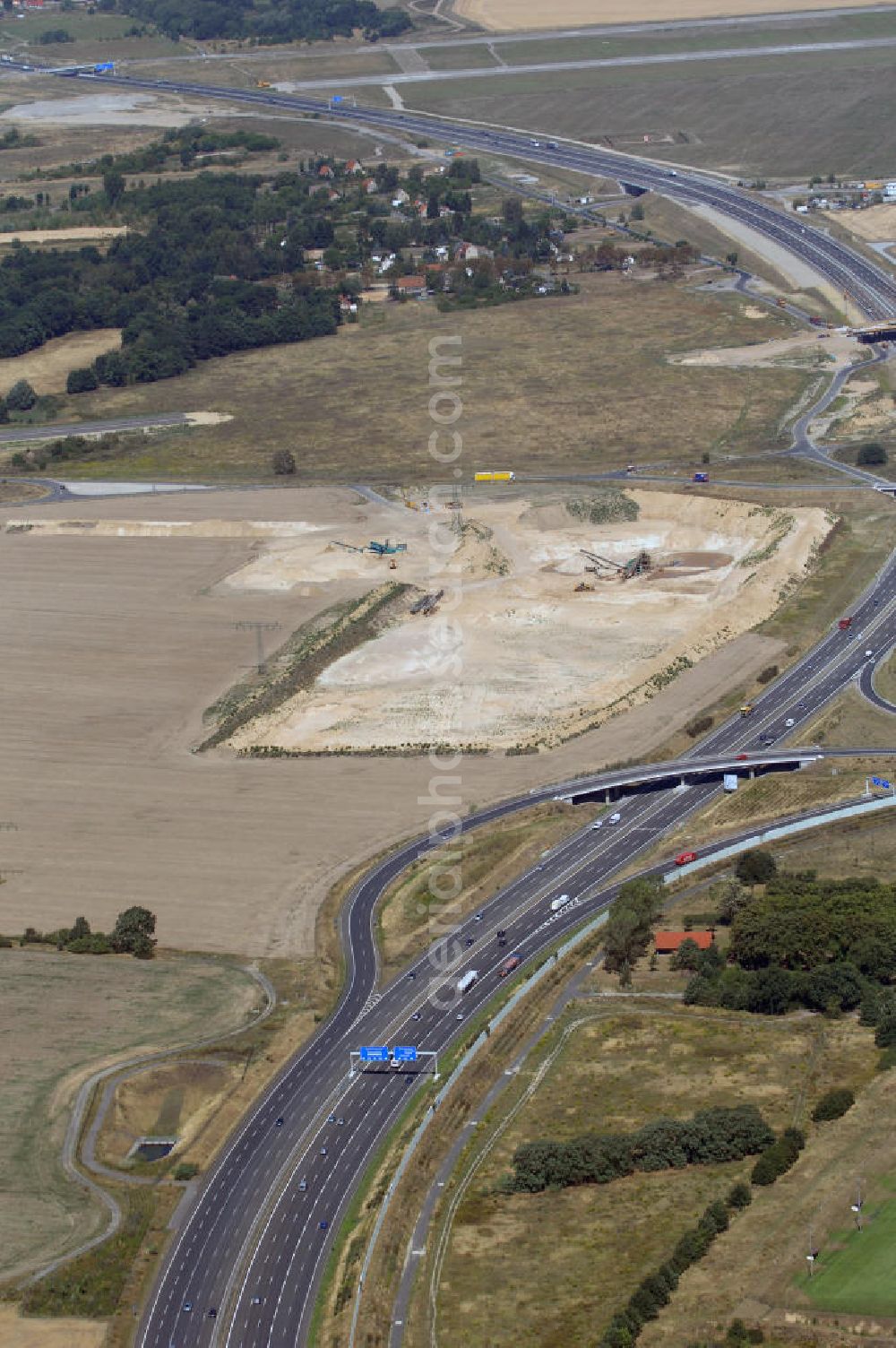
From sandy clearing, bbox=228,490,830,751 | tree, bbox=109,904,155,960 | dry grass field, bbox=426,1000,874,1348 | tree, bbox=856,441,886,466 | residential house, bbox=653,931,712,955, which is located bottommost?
dry grass field, bbox=426,1000,874,1348

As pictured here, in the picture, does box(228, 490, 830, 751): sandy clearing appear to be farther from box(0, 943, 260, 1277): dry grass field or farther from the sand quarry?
box(0, 943, 260, 1277): dry grass field

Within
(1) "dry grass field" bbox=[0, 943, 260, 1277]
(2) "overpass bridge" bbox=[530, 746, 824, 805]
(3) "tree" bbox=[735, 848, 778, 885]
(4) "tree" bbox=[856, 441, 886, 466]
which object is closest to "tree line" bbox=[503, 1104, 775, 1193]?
(1) "dry grass field" bbox=[0, 943, 260, 1277]

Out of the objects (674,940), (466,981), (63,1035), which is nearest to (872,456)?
(674,940)

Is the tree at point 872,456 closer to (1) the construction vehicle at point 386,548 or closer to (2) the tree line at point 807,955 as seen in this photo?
(1) the construction vehicle at point 386,548

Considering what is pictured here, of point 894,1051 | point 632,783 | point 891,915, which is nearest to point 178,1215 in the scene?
point 894,1051

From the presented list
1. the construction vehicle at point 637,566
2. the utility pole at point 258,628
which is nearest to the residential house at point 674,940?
the utility pole at point 258,628

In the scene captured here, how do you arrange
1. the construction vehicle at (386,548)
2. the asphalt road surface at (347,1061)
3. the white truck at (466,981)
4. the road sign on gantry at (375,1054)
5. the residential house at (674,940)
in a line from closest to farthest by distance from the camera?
the asphalt road surface at (347,1061) < the road sign on gantry at (375,1054) < the white truck at (466,981) < the residential house at (674,940) < the construction vehicle at (386,548)
